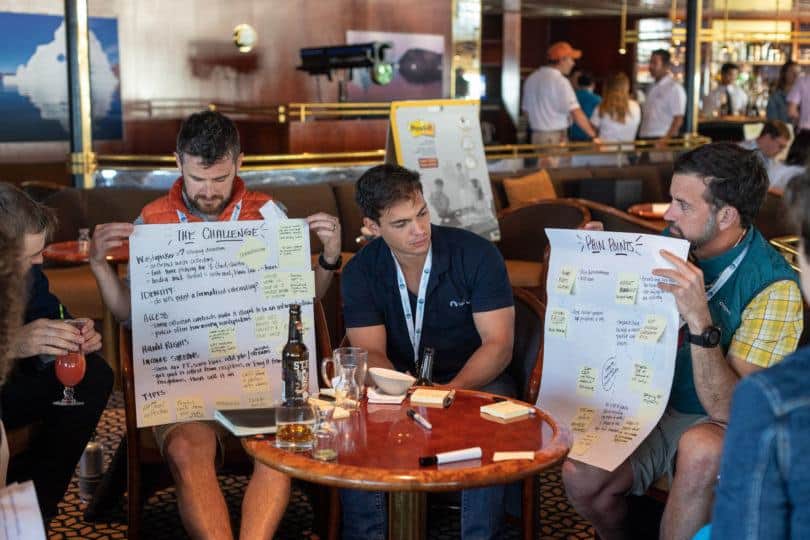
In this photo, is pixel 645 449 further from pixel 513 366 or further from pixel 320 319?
pixel 320 319

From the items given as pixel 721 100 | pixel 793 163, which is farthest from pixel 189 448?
pixel 721 100

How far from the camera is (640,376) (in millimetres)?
2975

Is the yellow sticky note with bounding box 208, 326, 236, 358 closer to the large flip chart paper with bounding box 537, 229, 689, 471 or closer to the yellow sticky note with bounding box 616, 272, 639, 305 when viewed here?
the large flip chart paper with bounding box 537, 229, 689, 471

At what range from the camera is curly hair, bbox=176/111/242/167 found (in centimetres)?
332

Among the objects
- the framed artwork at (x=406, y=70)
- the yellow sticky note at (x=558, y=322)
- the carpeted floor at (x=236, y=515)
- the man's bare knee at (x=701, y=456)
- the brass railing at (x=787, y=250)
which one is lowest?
the carpeted floor at (x=236, y=515)

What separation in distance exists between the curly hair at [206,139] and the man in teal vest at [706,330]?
1388 mm

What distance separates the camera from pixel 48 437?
3.24 m

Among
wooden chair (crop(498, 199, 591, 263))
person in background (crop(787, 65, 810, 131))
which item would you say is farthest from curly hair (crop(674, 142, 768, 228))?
person in background (crop(787, 65, 810, 131))

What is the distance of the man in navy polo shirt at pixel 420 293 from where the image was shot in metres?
3.32

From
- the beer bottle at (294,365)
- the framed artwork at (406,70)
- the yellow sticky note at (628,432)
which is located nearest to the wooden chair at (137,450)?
the beer bottle at (294,365)

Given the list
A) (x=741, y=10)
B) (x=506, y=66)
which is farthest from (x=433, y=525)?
(x=741, y=10)

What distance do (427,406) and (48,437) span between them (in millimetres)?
1261

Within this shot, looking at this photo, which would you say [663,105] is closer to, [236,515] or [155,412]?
[236,515]

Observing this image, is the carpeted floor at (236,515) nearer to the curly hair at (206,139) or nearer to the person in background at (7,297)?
the curly hair at (206,139)
